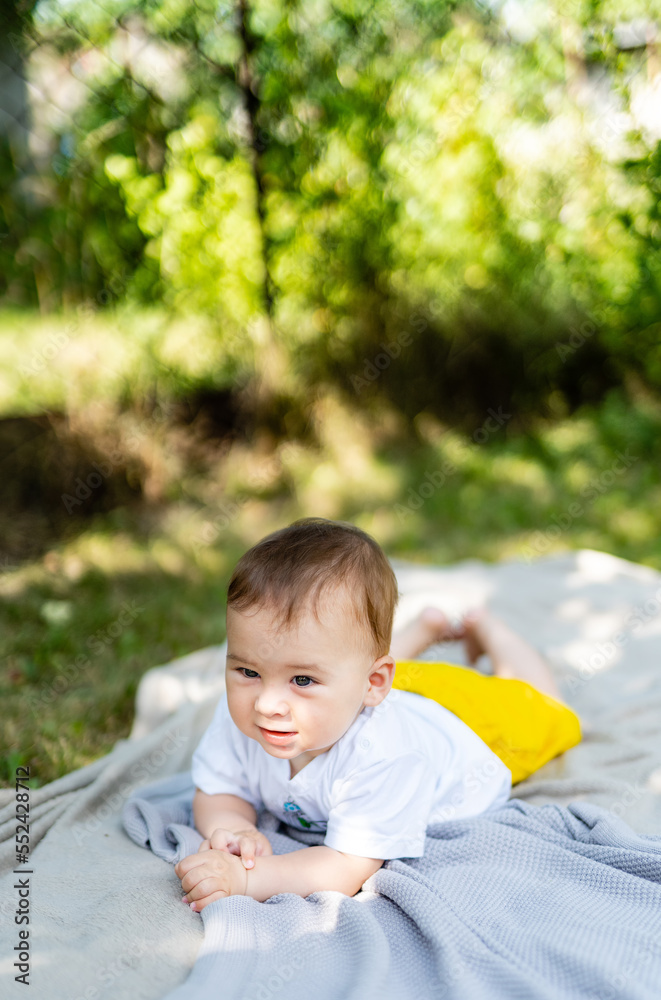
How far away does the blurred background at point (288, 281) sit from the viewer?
3.77 meters

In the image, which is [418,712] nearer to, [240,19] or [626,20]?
[240,19]

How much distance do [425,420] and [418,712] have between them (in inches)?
146

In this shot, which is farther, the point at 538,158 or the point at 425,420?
the point at 425,420

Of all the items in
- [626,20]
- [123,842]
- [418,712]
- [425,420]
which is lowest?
[123,842]

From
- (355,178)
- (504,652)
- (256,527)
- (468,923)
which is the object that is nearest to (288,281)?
(355,178)

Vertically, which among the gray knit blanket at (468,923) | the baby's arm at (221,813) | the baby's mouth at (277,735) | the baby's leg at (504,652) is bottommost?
the gray knit blanket at (468,923)

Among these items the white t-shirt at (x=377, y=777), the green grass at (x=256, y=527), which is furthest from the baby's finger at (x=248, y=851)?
the green grass at (x=256, y=527)

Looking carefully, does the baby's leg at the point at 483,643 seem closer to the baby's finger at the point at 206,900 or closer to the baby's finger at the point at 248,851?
the baby's finger at the point at 248,851

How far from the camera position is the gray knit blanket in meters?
1.39

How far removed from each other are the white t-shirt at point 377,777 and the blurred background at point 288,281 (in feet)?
4.13

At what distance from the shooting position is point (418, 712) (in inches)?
76.5

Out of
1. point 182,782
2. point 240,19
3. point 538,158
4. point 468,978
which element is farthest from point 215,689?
point 538,158

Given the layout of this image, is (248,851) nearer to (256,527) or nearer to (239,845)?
(239,845)
